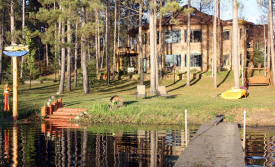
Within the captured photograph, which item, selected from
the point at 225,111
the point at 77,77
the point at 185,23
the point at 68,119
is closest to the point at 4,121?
the point at 68,119

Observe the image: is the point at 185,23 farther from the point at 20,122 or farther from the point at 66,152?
the point at 66,152

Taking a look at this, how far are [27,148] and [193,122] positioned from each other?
32.7 feet

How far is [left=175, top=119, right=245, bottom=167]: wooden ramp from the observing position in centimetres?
1001

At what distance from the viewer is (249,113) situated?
21.2 meters

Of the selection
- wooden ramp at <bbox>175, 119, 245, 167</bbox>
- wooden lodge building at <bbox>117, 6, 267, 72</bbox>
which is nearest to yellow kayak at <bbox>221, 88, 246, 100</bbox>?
wooden ramp at <bbox>175, 119, 245, 167</bbox>

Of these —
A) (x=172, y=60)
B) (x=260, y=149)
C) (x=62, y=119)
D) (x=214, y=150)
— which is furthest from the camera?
(x=172, y=60)

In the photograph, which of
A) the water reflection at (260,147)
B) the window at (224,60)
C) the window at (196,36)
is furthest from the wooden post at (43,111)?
the window at (224,60)

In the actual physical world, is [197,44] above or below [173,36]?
below

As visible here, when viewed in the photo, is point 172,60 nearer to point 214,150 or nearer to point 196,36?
point 196,36

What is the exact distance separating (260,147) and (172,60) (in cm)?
3811

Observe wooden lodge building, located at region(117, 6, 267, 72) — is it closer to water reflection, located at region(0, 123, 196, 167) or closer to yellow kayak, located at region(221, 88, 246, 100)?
yellow kayak, located at region(221, 88, 246, 100)

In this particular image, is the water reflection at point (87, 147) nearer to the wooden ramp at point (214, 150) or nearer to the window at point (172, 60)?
the wooden ramp at point (214, 150)

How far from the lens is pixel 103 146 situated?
45.8 feet

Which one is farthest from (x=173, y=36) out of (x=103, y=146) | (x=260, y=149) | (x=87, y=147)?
(x=87, y=147)
